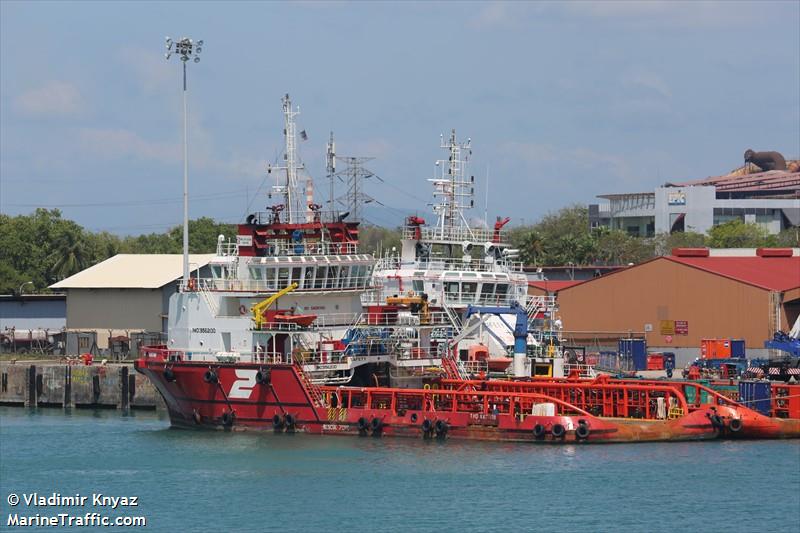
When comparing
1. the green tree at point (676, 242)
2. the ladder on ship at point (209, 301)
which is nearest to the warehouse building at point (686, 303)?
the ladder on ship at point (209, 301)

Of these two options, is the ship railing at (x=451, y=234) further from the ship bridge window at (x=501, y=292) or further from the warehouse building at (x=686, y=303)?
the warehouse building at (x=686, y=303)

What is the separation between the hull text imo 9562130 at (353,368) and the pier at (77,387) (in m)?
12.1

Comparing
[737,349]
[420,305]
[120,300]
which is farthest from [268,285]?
[120,300]

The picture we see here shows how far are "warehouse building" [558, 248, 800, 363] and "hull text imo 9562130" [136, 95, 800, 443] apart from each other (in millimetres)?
15680

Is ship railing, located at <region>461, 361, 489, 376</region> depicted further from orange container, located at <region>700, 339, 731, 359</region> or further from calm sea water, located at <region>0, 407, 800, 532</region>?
orange container, located at <region>700, 339, 731, 359</region>

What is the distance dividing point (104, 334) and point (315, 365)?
97.1 feet

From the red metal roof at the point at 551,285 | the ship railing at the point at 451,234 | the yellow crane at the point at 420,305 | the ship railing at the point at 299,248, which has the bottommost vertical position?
the yellow crane at the point at 420,305

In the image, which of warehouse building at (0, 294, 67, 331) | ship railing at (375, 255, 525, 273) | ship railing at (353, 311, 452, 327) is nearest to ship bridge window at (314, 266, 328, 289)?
ship railing at (353, 311, 452, 327)

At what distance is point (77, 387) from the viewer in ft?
204

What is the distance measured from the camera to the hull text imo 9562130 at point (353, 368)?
1734 inches

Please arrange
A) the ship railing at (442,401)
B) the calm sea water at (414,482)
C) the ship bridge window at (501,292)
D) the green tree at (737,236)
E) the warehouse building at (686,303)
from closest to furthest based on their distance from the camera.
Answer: the calm sea water at (414,482) → the ship railing at (442,401) → the ship bridge window at (501,292) → the warehouse building at (686,303) → the green tree at (737,236)

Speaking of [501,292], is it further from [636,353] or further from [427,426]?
[427,426]

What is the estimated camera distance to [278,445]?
1742 inches

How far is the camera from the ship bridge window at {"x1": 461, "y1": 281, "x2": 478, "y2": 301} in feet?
182
